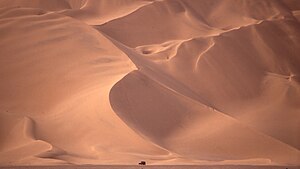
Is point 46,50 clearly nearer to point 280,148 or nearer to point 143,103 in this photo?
point 143,103

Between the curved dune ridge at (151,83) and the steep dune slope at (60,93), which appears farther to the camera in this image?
the curved dune ridge at (151,83)

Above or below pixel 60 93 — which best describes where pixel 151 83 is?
above

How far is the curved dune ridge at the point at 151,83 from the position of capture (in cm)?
1418

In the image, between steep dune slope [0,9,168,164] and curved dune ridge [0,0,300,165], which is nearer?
steep dune slope [0,9,168,164]

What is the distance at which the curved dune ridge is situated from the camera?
1418cm

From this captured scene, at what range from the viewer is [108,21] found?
25656 millimetres

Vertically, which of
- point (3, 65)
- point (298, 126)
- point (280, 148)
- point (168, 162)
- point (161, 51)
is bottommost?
point (168, 162)

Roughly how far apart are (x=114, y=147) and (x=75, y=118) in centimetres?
188

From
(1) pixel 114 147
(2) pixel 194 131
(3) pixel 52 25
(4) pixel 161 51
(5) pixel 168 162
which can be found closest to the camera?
(5) pixel 168 162

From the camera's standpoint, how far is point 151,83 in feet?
59.2

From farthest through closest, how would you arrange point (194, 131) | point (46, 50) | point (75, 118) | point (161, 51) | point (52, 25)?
point (161, 51), point (52, 25), point (46, 50), point (194, 131), point (75, 118)

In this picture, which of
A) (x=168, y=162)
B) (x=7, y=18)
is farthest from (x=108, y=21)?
(x=168, y=162)

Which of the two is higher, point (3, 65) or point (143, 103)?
point (3, 65)

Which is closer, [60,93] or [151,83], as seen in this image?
[60,93]
